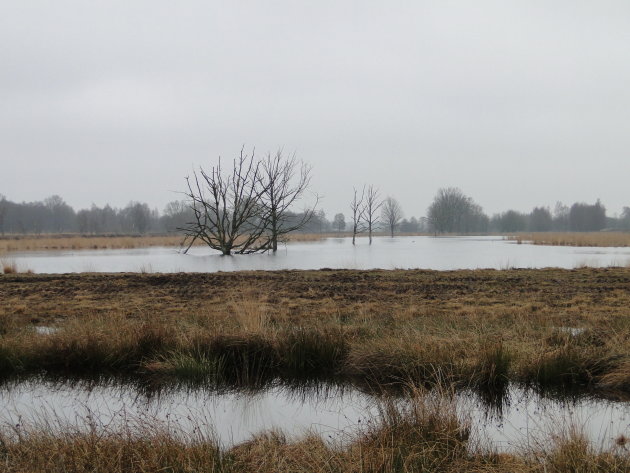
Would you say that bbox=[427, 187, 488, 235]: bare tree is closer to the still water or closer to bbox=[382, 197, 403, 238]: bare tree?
bbox=[382, 197, 403, 238]: bare tree

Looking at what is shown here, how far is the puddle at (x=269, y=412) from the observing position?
13.2 ft

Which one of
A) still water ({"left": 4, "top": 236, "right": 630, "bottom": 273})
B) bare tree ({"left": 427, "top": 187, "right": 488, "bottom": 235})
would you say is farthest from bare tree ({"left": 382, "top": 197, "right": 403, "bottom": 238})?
still water ({"left": 4, "top": 236, "right": 630, "bottom": 273})

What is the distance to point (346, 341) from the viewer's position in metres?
5.97

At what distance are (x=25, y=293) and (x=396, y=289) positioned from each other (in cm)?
858

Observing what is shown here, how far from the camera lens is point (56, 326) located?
7.28 meters

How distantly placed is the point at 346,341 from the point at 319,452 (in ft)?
8.72

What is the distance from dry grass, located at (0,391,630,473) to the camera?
3127 millimetres

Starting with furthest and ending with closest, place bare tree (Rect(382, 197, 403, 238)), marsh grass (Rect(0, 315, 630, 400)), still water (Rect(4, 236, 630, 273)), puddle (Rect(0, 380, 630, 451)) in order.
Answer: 1. bare tree (Rect(382, 197, 403, 238))
2. still water (Rect(4, 236, 630, 273))
3. marsh grass (Rect(0, 315, 630, 400))
4. puddle (Rect(0, 380, 630, 451))

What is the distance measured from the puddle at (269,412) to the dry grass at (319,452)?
21cm

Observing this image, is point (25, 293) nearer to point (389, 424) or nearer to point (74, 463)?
point (74, 463)

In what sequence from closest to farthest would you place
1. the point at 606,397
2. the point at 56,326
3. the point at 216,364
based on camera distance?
the point at 606,397 < the point at 216,364 < the point at 56,326

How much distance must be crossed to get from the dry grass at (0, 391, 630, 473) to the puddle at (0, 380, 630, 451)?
8.3 inches

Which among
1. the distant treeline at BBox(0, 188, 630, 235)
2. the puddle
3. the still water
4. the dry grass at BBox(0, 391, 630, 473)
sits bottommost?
the puddle

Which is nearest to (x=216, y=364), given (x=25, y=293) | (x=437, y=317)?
(x=437, y=317)
